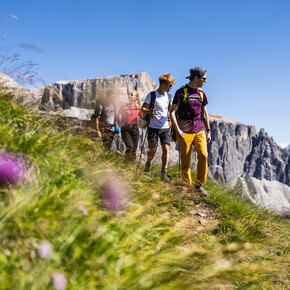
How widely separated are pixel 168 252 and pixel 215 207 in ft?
11.8

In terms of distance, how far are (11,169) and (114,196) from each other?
35.5 inches

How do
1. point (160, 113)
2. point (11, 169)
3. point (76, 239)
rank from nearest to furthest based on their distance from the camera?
point (76, 239)
point (11, 169)
point (160, 113)

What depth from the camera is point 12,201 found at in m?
1.75

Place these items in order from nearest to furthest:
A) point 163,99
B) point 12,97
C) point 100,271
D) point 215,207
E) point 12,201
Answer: point 100,271 < point 12,201 < point 12,97 < point 215,207 < point 163,99

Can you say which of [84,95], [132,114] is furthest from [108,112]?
[84,95]

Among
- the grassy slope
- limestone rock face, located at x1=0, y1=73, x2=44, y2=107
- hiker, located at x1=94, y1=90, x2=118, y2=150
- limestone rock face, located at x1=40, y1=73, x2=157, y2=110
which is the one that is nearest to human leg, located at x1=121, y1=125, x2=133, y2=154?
hiker, located at x1=94, y1=90, x2=118, y2=150

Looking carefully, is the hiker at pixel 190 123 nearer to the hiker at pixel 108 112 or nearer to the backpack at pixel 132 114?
the backpack at pixel 132 114

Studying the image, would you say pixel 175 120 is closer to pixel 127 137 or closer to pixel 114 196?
pixel 127 137

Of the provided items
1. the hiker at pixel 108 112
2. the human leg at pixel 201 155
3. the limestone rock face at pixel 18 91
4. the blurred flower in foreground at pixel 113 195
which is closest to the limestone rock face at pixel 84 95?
the limestone rock face at pixel 18 91

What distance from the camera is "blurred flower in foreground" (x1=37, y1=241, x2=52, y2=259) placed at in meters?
1.45

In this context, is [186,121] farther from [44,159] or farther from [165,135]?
[44,159]

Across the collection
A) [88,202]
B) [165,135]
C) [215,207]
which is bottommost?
[215,207]

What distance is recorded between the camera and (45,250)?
4.80ft

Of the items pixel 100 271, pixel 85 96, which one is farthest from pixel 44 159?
pixel 85 96
